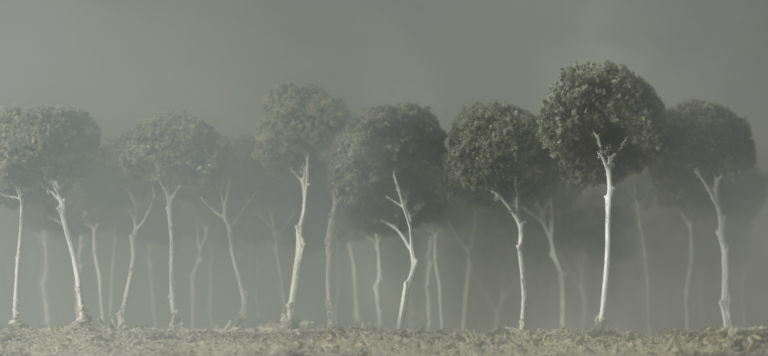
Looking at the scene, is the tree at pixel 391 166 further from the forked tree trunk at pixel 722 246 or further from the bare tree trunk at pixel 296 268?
the forked tree trunk at pixel 722 246

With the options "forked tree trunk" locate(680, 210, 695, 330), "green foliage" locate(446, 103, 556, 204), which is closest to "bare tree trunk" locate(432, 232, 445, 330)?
"green foliage" locate(446, 103, 556, 204)

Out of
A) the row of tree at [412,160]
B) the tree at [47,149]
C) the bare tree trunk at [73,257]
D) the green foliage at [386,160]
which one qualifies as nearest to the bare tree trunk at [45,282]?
the row of tree at [412,160]

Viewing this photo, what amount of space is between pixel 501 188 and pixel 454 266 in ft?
42.7

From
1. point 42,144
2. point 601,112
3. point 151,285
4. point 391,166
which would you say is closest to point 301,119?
point 391,166

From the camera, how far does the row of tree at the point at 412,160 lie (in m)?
24.4

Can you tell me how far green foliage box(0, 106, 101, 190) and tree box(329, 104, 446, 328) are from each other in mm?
12688

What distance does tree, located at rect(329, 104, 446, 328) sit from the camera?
2988 cm

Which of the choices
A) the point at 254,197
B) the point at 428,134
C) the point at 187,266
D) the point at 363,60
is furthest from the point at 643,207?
the point at 187,266

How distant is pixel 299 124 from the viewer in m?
32.7

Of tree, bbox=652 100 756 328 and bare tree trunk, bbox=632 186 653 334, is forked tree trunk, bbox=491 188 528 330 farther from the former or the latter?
bare tree trunk, bbox=632 186 653 334

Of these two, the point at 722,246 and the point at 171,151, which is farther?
the point at 171,151

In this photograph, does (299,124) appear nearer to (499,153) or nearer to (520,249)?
(499,153)

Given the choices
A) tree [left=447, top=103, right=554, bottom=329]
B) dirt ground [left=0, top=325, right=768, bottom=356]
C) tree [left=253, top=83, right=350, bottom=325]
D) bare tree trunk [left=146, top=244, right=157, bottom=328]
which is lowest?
dirt ground [left=0, top=325, right=768, bottom=356]

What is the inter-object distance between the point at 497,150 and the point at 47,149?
2112cm
